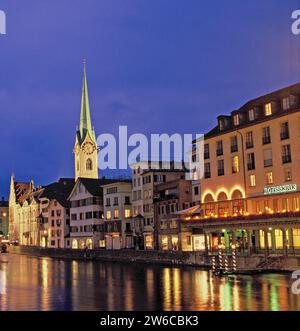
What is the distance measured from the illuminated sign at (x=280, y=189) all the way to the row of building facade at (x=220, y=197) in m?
0.13

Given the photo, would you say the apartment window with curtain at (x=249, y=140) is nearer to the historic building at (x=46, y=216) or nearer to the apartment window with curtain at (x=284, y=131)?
the apartment window with curtain at (x=284, y=131)

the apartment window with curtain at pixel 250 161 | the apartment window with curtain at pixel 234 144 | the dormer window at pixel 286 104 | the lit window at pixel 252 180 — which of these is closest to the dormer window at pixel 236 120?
the apartment window with curtain at pixel 234 144

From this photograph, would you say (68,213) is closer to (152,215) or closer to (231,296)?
(152,215)

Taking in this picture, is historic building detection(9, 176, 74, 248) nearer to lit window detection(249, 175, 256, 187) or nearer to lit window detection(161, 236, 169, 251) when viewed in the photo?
lit window detection(161, 236, 169, 251)

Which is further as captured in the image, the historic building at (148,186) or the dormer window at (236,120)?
the historic building at (148,186)

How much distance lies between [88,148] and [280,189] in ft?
418

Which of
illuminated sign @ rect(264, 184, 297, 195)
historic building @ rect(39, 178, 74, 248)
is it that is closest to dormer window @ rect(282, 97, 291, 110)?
illuminated sign @ rect(264, 184, 297, 195)

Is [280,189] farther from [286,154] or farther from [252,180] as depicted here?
[252,180]

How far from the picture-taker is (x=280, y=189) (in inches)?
2795

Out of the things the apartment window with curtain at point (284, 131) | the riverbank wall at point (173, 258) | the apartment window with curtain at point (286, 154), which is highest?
the apartment window with curtain at point (284, 131)

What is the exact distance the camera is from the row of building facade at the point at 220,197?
71.0 m

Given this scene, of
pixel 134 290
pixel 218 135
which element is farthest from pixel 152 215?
pixel 134 290

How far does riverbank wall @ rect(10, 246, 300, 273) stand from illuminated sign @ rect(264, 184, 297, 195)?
9347 mm

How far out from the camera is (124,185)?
117750mm
